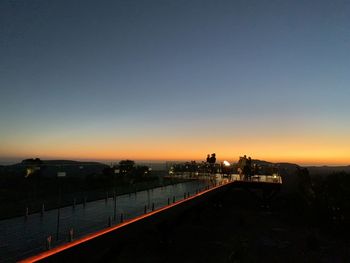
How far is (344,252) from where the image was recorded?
30.6m

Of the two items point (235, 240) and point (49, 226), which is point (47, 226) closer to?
point (49, 226)

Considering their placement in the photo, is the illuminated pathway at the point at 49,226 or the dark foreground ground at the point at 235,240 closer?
the illuminated pathway at the point at 49,226

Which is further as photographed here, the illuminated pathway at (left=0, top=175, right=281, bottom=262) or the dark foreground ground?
the dark foreground ground

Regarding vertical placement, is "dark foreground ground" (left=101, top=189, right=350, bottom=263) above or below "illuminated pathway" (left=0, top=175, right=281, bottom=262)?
below

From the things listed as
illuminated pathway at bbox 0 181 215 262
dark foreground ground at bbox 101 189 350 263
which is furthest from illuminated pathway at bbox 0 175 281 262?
dark foreground ground at bbox 101 189 350 263

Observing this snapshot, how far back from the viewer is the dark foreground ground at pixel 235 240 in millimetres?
25562

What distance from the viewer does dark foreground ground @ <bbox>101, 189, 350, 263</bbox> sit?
25.6m

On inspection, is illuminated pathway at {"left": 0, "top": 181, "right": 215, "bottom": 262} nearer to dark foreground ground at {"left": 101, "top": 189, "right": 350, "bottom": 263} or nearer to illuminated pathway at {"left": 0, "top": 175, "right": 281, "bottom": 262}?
illuminated pathway at {"left": 0, "top": 175, "right": 281, "bottom": 262}

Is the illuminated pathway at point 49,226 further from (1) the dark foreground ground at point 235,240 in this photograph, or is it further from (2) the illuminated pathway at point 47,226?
(1) the dark foreground ground at point 235,240

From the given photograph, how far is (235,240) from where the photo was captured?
31750mm

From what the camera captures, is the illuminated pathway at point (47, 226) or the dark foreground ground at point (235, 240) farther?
the dark foreground ground at point (235, 240)

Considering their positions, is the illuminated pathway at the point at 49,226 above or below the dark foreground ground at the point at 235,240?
above

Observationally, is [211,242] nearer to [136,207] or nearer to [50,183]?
[136,207]

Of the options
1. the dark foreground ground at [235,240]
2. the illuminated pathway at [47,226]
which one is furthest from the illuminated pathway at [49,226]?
the dark foreground ground at [235,240]
